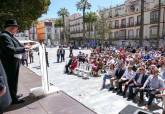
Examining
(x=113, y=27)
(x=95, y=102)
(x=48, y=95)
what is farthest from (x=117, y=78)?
(x=113, y=27)

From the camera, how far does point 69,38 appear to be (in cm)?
9725

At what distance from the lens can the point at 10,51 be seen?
5.53 meters

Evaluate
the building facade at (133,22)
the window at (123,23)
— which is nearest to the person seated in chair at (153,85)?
the building facade at (133,22)

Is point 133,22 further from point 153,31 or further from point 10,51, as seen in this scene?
point 10,51

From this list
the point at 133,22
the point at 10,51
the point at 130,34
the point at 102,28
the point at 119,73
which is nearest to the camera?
the point at 10,51

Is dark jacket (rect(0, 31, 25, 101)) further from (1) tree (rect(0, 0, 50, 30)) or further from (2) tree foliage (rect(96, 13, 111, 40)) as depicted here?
(2) tree foliage (rect(96, 13, 111, 40))

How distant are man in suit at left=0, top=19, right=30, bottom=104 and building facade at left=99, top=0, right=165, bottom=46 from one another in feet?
155

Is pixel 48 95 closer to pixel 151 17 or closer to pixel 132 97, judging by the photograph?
pixel 132 97

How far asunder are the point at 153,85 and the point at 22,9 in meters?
11.1

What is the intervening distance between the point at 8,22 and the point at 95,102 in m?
4.35

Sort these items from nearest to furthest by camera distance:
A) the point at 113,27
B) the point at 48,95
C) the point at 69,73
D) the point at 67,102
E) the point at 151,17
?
1. the point at 67,102
2. the point at 48,95
3. the point at 69,73
4. the point at 151,17
5. the point at 113,27

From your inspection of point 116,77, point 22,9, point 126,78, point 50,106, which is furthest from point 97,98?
point 22,9

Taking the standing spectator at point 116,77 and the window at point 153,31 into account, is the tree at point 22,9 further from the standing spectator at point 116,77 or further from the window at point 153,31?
the window at point 153,31

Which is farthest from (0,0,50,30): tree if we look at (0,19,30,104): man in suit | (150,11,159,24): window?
(150,11,159,24): window
